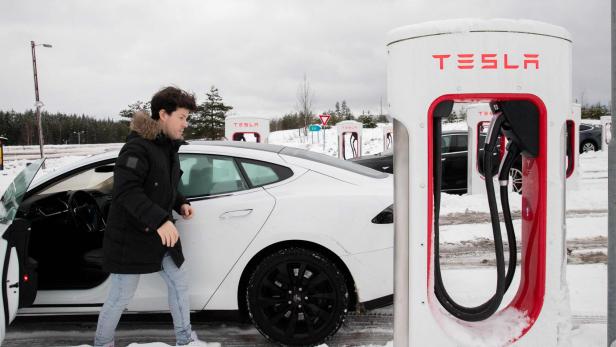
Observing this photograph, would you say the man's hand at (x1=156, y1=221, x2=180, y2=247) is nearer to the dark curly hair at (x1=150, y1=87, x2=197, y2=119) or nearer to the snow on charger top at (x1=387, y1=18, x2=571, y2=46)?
the dark curly hair at (x1=150, y1=87, x2=197, y2=119)

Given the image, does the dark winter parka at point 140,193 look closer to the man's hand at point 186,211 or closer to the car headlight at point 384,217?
the man's hand at point 186,211

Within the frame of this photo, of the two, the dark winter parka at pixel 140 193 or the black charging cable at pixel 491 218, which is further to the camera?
the dark winter parka at pixel 140 193

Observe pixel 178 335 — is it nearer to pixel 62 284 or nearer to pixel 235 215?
pixel 235 215

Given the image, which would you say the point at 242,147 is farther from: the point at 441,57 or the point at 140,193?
the point at 441,57

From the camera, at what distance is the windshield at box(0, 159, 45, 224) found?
2949mm

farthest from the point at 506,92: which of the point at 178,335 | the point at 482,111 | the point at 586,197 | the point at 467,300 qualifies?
the point at 586,197

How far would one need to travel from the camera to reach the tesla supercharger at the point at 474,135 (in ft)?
29.8

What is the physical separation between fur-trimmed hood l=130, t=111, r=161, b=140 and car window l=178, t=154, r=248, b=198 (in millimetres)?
701

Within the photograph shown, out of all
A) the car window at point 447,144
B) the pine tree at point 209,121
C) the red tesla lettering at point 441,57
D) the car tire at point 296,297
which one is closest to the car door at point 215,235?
the car tire at point 296,297

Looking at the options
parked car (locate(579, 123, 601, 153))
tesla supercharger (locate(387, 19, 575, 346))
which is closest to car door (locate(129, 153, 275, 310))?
tesla supercharger (locate(387, 19, 575, 346))

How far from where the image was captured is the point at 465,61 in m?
1.84

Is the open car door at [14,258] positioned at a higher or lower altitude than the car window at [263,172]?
lower

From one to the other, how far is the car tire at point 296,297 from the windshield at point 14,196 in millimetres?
1509

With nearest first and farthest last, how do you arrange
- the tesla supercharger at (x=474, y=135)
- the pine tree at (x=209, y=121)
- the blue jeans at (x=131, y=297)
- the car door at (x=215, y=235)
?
the blue jeans at (x=131, y=297)
the car door at (x=215, y=235)
the tesla supercharger at (x=474, y=135)
the pine tree at (x=209, y=121)
